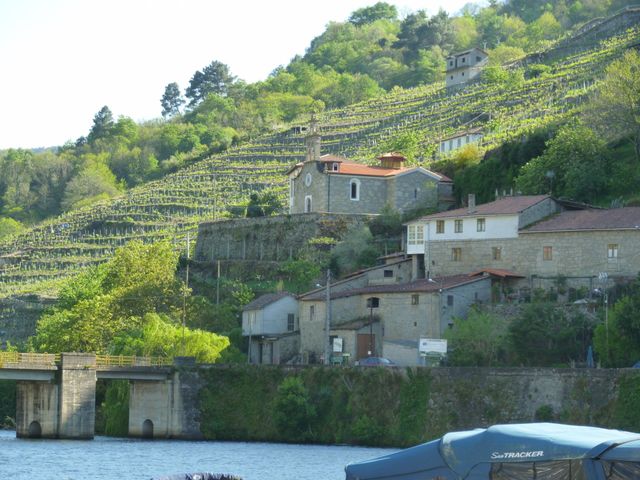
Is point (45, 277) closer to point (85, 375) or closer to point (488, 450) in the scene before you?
point (85, 375)

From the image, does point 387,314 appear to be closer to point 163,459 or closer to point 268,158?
point 163,459

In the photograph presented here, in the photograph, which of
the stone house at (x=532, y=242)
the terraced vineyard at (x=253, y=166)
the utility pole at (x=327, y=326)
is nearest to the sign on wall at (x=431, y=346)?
the utility pole at (x=327, y=326)

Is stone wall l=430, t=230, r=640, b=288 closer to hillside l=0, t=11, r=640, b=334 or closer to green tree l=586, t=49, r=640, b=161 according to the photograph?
green tree l=586, t=49, r=640, b=161

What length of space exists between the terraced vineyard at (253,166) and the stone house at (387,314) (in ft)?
121

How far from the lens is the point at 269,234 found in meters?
110

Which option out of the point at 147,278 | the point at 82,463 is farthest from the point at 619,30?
the point at 82,463

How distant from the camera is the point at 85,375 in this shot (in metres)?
83.0

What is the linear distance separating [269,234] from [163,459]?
44.9 metres

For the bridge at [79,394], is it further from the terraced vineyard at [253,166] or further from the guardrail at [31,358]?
the terraced vineyard at [253,166]

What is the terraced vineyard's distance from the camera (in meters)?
140

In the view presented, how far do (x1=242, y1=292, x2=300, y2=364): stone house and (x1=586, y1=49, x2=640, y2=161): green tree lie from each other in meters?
26.2

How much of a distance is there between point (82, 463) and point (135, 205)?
9366 centimetres

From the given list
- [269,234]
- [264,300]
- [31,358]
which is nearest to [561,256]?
[264,300]

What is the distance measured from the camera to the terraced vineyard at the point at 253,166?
13950cm
